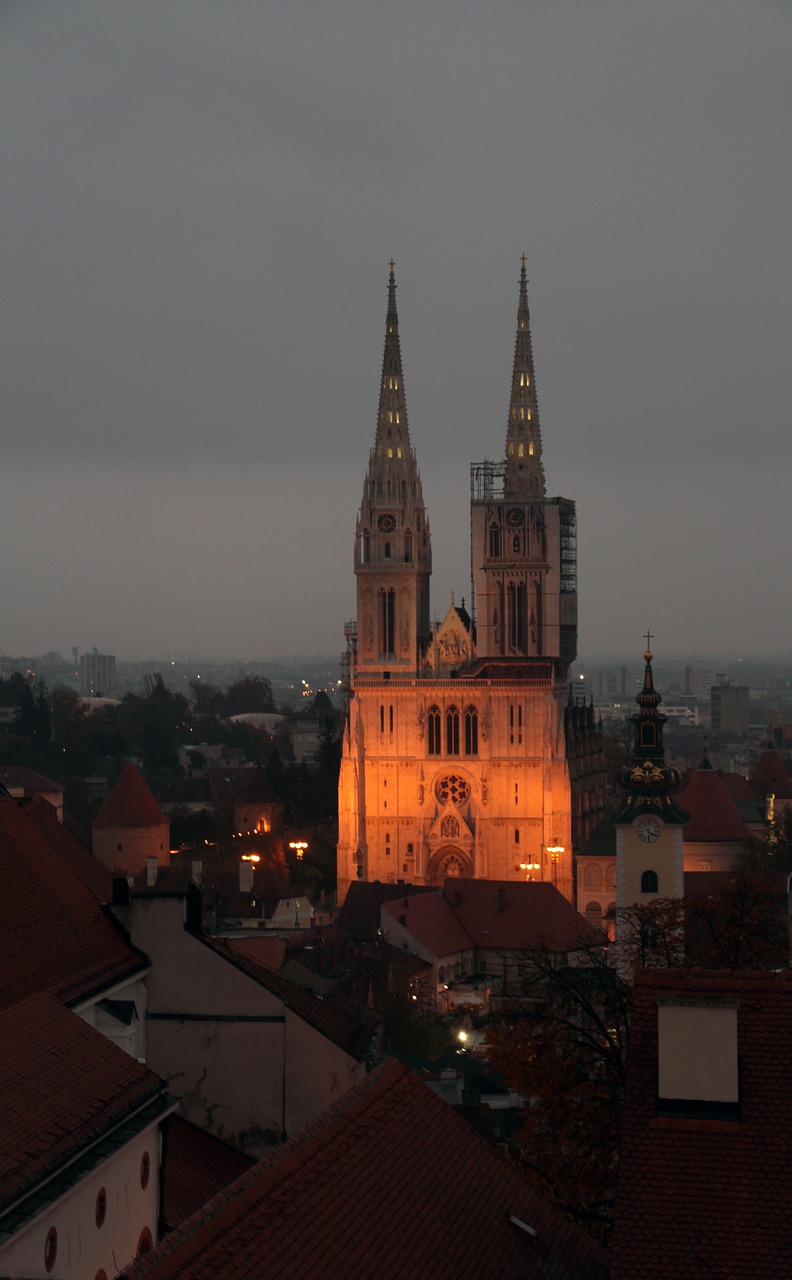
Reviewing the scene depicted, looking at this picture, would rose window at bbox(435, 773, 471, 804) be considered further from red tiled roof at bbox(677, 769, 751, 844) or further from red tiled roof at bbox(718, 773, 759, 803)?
red tiled roof at bbox(718, 773, 759, 803)

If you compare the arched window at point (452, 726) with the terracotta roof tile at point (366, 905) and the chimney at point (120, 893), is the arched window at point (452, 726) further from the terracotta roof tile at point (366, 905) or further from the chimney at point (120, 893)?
the chimney at point (120, 893)

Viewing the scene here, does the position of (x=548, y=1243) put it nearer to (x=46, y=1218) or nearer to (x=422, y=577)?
(x=46, y=1218)

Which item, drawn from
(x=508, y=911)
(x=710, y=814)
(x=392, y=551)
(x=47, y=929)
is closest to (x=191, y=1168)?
(x=47, y=929)

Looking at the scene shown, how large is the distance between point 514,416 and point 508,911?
37.8m

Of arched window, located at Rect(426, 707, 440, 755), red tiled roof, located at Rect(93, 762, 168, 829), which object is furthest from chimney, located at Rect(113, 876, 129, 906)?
arched window, located at Rect(426, 707, 440, 755)

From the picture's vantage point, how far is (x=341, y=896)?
3962 inches

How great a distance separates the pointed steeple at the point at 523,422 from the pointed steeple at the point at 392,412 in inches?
233

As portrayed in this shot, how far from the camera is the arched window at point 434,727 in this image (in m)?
103

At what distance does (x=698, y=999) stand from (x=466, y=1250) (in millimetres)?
2754

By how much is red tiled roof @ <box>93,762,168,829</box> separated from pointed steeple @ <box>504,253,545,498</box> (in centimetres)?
2463

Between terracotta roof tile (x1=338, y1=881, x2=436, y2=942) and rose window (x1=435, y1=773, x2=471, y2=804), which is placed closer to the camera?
terracotta roof tile (x1=338, y1=881, x2=436, y2=942)

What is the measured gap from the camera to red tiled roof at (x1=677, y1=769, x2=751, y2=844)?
10106 centimetres

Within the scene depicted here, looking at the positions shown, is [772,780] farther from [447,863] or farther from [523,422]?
[447,863]

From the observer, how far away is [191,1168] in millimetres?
22266
